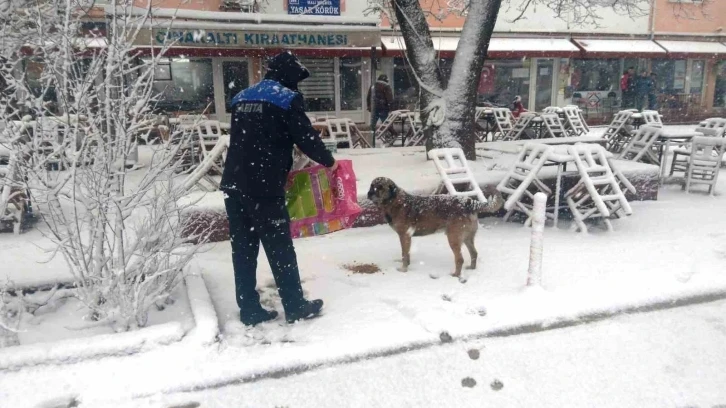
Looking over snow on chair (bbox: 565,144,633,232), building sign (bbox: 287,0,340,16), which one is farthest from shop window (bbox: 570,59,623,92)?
snow on chair (bbox: 565,144,633,232)

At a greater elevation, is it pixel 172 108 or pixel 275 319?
pixel 172 108

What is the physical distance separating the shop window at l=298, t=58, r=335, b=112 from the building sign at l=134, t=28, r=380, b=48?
9671 millimetres

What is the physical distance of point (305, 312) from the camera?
143 inches

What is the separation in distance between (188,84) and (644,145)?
44.8 ft

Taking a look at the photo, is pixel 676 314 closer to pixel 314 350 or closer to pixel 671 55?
pixel 314 350

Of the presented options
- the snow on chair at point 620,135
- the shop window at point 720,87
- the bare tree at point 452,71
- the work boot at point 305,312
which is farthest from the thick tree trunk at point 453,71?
the shop window at point 720,87

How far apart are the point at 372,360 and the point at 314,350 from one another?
369 millimetres

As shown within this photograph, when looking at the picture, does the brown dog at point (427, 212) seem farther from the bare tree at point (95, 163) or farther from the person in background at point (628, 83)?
the person in background at point (628, 83)

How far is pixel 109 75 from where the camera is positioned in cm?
311

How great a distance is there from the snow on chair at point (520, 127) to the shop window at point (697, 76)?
594 inches

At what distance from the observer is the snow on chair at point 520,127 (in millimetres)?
12078

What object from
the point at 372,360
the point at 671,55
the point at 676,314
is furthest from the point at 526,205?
the point at 671,55

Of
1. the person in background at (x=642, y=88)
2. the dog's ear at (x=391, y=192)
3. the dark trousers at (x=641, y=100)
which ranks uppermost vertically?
the person in background at (x=642, y=88)

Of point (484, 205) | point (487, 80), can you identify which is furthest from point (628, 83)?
point (484, 205)
